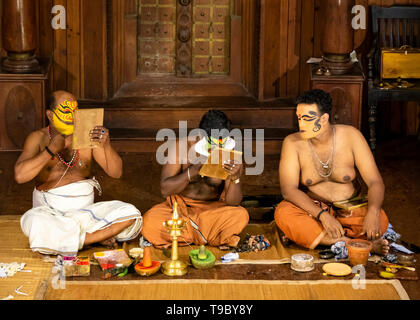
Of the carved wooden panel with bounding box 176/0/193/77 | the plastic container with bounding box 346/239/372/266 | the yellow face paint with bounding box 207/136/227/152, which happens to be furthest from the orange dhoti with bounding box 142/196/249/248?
the carved wooden panel with bounding box 176/0/193/77

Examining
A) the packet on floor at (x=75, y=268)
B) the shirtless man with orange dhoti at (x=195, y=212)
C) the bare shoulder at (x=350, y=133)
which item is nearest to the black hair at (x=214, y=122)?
the shirtless man with orange dhoti at (x=195, y=212)

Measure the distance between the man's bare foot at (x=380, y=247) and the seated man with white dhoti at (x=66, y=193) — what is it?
1.60 meters

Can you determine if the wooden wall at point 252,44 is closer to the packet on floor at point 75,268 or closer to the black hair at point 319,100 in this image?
the black hair at point 319,100

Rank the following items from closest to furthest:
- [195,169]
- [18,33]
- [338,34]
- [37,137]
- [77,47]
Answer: [195,169], [37,137], [338,34], [18,33], [77,47]

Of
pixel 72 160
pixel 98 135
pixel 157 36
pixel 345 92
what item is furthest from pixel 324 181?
pixel 157 36

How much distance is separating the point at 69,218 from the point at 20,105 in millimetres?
2491

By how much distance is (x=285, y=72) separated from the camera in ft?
27.1

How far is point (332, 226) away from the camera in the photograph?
5.24 meters

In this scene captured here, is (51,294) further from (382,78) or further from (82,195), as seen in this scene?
(382,78)

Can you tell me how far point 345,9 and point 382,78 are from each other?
81cm

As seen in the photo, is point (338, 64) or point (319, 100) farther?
point (338, 64)

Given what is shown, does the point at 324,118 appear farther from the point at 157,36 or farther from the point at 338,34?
the point at 157,36

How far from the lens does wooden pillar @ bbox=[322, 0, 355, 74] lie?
7.30m
